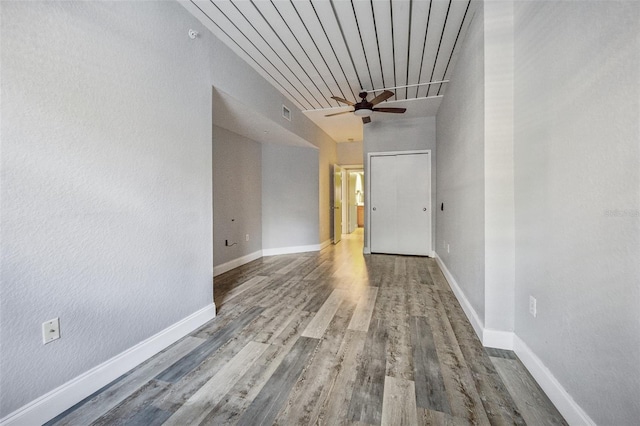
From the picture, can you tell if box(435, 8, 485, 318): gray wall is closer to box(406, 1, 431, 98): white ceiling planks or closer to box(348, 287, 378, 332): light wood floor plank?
box(406, 1, 431, 98): white ceiling planks

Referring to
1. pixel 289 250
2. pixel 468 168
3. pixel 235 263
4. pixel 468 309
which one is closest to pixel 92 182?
pixel 468 168

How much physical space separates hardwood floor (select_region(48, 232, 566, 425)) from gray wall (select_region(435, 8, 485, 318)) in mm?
408

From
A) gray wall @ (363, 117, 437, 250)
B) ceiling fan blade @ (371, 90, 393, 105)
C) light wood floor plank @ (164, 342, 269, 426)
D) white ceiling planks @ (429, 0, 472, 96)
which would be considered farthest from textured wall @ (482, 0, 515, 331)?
gray wall @ (363, 117, 437, 250)

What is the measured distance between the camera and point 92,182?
54.6 inches

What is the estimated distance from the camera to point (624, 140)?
2.89 ft

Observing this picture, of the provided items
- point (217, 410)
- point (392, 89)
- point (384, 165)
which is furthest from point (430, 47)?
point (217, 410)

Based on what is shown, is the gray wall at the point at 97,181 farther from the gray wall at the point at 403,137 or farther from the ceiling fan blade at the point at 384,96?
the gray wall at the point at 403,137

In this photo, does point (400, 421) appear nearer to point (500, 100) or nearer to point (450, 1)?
point (500, 100)

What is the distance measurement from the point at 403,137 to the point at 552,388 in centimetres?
416

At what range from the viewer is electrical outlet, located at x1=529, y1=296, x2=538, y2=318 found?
56.7 inches

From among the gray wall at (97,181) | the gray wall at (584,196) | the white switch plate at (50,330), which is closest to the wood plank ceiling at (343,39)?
the gray wall at (97,181)

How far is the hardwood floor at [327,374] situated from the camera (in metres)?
1.21

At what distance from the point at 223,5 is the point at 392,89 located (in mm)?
2253

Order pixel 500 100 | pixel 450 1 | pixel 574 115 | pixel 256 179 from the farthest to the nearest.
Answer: pixel 256 179 < pixel 450 1 < pixel 500 100 < pixel 574 115
